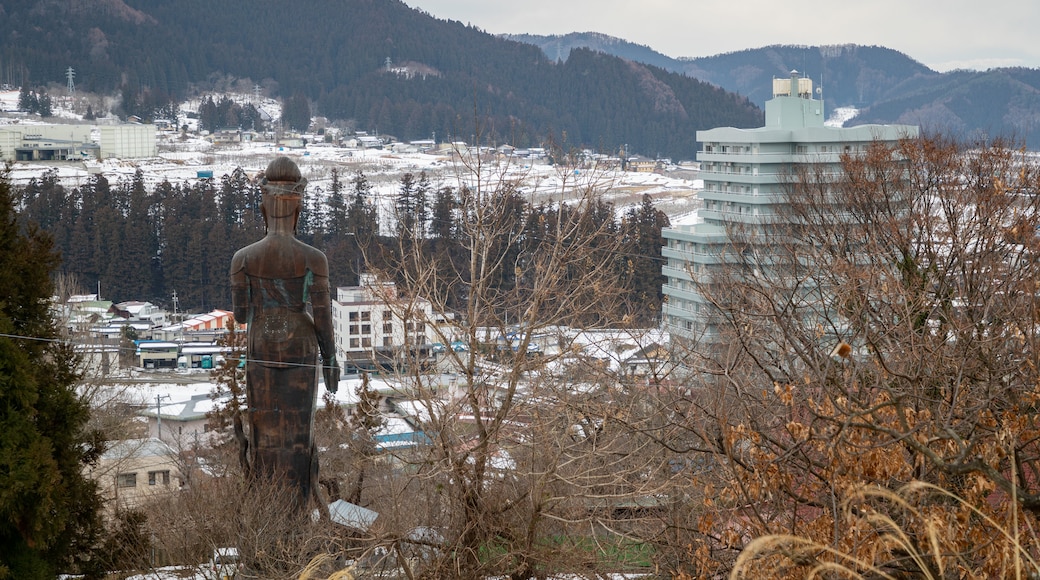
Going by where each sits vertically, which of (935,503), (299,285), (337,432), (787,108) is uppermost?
(787,108)

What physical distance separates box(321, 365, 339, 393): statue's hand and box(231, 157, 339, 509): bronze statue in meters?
0.06

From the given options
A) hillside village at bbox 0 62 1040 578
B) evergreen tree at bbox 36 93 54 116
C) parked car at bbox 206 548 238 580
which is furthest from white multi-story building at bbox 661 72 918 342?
evergreen tree at bbox 36 93 54 116

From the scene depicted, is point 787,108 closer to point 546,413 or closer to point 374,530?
point 546,413

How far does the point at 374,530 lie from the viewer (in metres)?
12.3

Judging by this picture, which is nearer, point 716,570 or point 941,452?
point 941,452

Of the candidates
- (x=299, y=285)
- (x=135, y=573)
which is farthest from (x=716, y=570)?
(x=135, y=573)

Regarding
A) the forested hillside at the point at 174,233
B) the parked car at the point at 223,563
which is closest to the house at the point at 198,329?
the forested hillside at the point at 174,233

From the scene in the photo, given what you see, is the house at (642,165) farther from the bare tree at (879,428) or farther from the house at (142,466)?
the bare tree at (879,428)

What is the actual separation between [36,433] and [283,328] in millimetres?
2587

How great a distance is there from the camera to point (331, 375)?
12.7m

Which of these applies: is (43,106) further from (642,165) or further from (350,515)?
(350,515)

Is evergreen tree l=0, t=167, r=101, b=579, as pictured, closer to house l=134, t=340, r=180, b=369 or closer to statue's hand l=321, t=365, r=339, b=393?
statue's hand l=321, t=365, r=339, b=393

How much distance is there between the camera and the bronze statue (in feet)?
39.8

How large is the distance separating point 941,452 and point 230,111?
197848 millimetres
